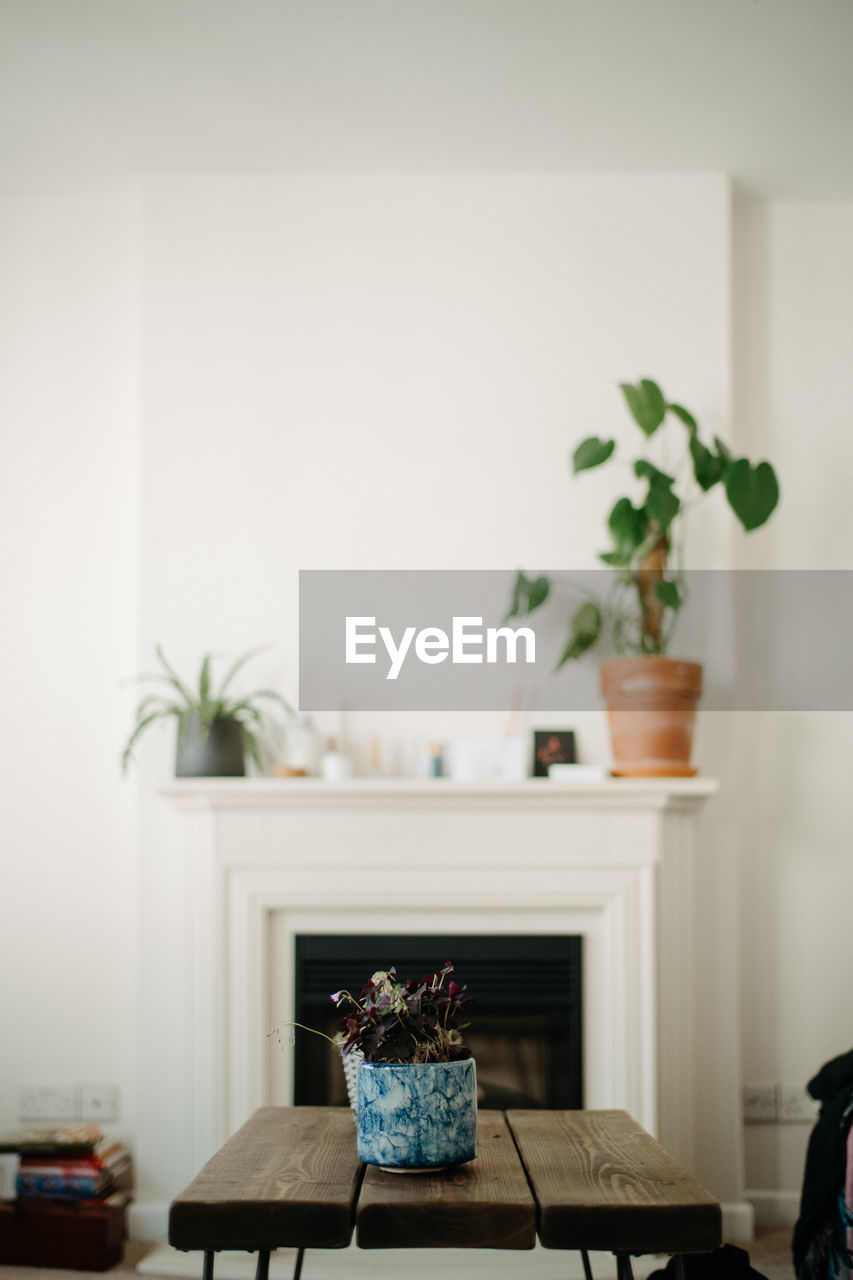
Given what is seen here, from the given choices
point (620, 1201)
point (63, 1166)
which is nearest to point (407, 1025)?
point (620, 1201)

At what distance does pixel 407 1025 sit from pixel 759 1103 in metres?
1.92

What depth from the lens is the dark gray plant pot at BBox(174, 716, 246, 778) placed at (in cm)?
285

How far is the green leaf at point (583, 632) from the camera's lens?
2883 millimetres

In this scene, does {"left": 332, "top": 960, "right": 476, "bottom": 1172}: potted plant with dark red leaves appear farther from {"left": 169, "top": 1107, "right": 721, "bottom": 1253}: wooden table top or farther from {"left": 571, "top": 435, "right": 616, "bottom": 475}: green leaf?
{"left": 571, "top": 435, "right": 616, "bottom": 475}: green leaf

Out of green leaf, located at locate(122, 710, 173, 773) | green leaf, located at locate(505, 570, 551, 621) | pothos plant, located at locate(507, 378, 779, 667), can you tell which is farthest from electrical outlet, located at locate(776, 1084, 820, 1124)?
green leaf, located at locate(122, 710, 173, 773)

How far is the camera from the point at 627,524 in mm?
2820

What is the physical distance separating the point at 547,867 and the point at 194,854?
2.87ft

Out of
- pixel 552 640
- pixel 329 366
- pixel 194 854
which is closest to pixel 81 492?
pixel 329 366

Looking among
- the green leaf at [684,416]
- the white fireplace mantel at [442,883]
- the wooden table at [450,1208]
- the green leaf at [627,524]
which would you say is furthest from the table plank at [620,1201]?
the green leaf at [684,416]

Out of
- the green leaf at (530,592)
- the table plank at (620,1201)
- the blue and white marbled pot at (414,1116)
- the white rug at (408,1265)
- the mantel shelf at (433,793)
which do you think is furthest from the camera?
the green leaf at (530,592)

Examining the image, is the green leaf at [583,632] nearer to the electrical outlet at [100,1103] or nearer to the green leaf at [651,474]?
the green leaf at [651,474]

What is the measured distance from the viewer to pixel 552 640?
3107mm

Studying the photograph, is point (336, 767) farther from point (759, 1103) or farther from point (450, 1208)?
point (450, 1208)

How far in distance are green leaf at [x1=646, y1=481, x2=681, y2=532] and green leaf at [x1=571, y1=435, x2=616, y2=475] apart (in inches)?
5.6
